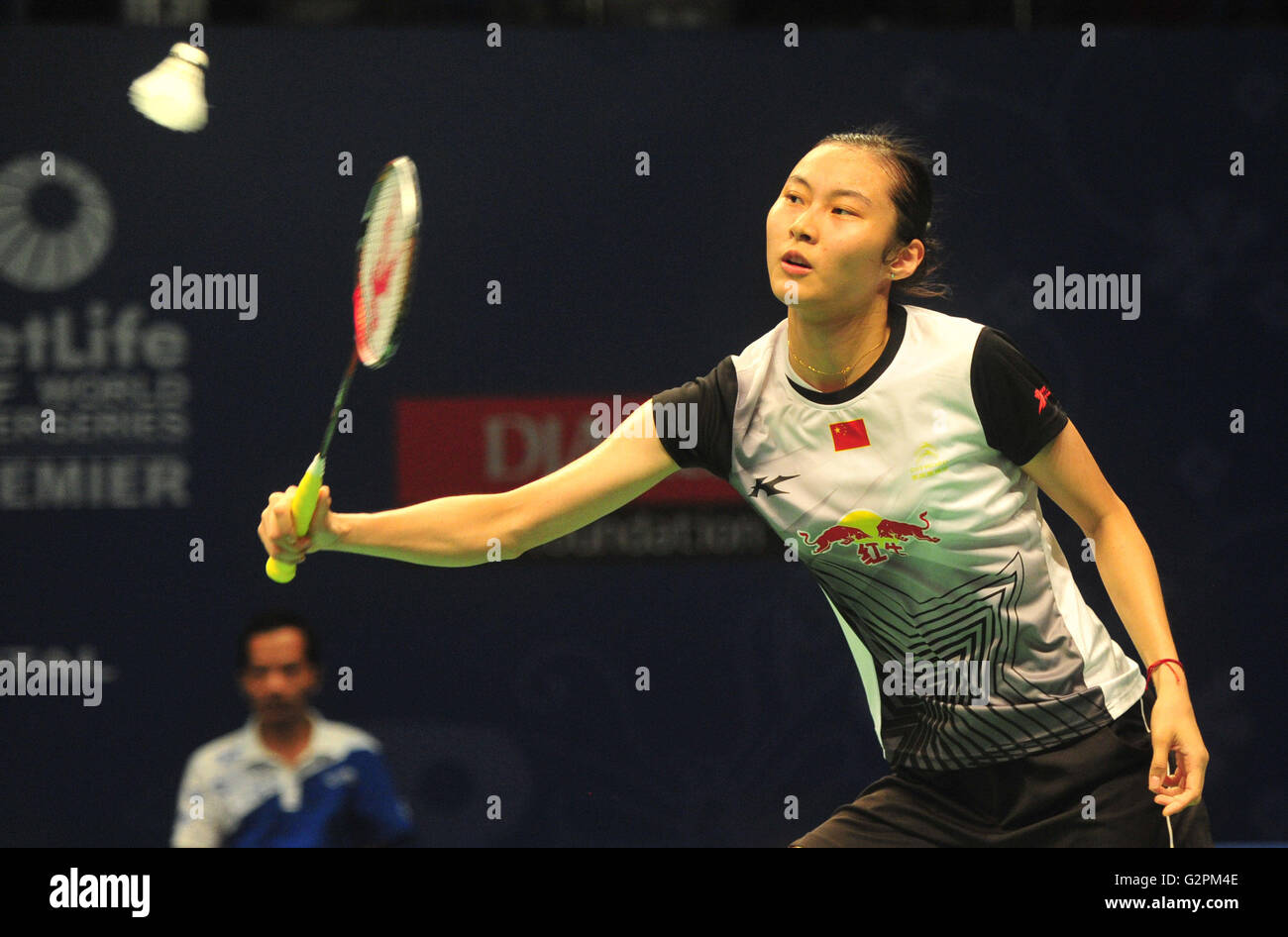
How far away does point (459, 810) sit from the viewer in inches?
172

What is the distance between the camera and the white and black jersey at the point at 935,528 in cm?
321

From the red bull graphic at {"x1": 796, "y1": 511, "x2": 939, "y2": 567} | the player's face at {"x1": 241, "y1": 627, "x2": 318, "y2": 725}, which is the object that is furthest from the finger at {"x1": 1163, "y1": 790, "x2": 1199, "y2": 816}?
the player's face at {"x1": 241, "y1": 627, "x2": 318, "y2": 725}

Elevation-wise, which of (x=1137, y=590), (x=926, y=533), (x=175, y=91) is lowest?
(x=1137, y=590)

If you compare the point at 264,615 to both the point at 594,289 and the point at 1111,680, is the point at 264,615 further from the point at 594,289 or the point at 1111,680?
the point at 1111,680

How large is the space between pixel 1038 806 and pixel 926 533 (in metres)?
0.64

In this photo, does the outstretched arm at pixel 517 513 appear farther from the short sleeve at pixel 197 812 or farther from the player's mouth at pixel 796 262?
the short sleeve at pixel 197 812

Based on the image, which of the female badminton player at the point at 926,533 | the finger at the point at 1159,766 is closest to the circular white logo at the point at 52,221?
the female badminton player at the point at 926,533

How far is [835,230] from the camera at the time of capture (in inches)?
139

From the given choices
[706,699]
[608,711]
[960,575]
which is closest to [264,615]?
[608,711]

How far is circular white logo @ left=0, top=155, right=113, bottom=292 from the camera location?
14.1ft

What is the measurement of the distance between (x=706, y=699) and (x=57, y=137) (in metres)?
2.54

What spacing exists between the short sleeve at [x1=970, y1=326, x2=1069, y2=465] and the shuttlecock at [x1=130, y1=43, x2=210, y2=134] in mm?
2428

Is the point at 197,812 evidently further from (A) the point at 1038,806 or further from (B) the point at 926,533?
(A) the point at 1038,806

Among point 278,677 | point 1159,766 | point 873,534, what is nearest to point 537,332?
point 278,677
